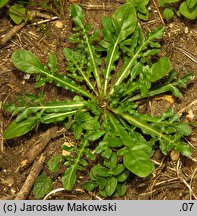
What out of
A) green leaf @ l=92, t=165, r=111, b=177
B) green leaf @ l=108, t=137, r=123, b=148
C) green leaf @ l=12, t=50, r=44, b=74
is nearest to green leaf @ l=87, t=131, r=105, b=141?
green leaf @ l=108, t=137, r=123, b=148

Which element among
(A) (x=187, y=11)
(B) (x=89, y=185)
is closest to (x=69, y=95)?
(B) (x=89, y=185)

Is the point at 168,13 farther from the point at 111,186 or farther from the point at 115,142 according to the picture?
the point at 111,186

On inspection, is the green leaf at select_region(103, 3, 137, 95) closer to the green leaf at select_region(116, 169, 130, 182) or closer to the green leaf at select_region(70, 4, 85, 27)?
the green leaf at select_region(70, 4, 85, 27)

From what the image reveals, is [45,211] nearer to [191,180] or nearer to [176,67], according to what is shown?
[191,180]

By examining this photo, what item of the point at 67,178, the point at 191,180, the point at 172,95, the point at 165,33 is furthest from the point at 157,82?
the point at 67,178

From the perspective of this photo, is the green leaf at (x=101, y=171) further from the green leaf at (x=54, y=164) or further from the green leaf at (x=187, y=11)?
the green leaf at (x=187, y=11)

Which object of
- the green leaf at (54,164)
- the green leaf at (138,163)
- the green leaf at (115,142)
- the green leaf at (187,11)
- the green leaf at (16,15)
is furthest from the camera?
the green leaf at (16,15)

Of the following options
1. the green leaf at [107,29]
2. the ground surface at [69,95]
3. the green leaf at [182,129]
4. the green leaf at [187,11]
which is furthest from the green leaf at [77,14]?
the green leaf at [182,129]
